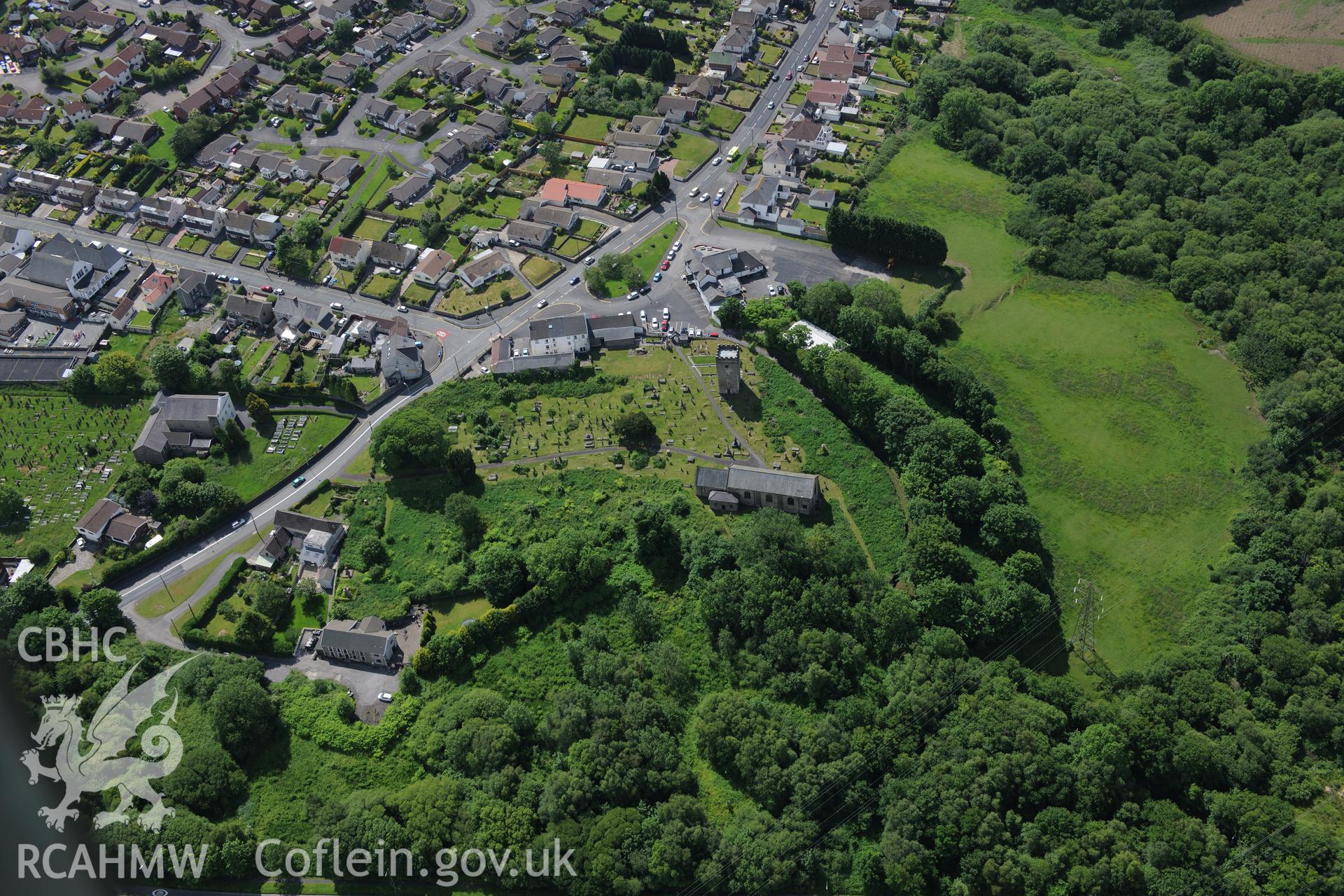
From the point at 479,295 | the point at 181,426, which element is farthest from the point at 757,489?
the point at 181,426

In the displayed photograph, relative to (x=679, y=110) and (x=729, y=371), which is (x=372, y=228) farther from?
(x=729, y=371)

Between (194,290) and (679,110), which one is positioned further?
(679,110)

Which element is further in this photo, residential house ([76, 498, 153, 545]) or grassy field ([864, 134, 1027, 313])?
grassy field ([864, 134, 1027, 313])

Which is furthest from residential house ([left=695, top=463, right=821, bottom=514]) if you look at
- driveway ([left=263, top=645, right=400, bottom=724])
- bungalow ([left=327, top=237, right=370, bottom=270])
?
bungalow ([left=327, top=237, right=370, bottom=270])

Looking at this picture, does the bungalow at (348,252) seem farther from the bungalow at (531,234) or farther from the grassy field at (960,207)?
the grassy field at (960,207)

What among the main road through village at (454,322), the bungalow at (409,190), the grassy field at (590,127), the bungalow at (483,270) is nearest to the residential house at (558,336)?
the main road through village at (454,322)

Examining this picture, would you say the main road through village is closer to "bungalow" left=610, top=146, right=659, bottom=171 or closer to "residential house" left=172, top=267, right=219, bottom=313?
"residential house" left=172, top=267, right=219, bottom=313

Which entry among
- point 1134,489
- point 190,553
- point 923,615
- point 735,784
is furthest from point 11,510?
point 1134,489
